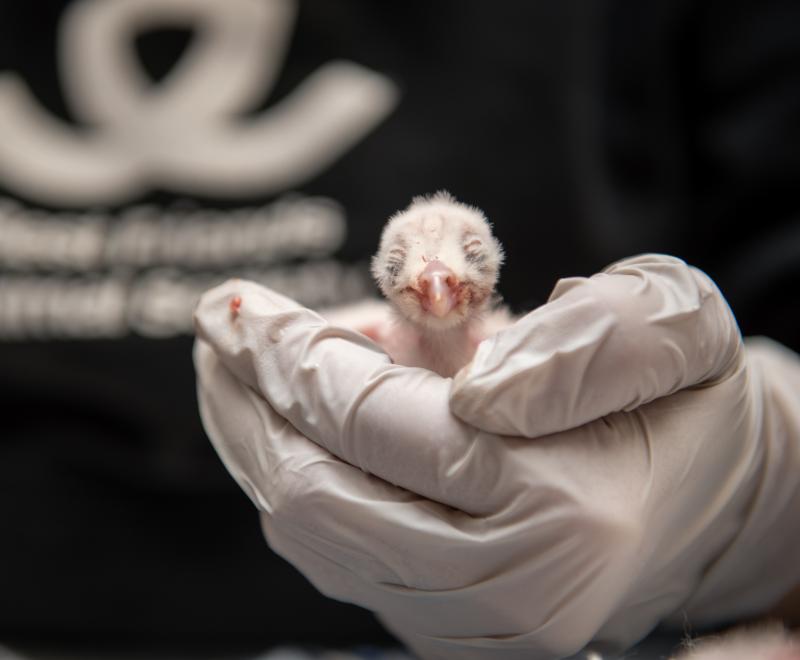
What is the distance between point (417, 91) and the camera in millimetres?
2303

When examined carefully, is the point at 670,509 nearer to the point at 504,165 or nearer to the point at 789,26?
the point at 504,165

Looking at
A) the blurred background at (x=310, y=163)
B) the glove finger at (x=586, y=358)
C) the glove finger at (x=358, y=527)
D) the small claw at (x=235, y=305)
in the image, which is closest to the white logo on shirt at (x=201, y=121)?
the blurred background at (x=310, y=163)

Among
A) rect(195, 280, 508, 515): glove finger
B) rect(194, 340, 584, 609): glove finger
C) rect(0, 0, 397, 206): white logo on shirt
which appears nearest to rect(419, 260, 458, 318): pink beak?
rect(195, 280, 508, 515): glove finger

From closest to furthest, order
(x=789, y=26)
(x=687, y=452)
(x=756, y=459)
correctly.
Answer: (x=687, y=452), (x=756, y=459), (x=789, y=26)

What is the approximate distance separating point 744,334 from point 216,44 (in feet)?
6.04

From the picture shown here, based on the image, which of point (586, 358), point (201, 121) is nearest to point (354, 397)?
point (586, 358)

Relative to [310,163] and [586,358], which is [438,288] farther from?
[310,163]

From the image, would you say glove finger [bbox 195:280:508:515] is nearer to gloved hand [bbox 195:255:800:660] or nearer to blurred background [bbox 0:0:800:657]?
gloved hand [bbox 195:255:800:660]

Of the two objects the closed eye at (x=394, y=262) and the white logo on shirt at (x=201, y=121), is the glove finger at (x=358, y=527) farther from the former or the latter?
the white logo on shirt at (x=201, y=121)

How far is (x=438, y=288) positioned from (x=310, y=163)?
1.45m

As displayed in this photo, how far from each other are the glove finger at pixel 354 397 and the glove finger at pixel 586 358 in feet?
0.15

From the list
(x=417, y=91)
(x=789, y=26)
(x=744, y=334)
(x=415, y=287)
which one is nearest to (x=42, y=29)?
(x=417, y=91)

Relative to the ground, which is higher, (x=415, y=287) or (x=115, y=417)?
(x=415, y=287)

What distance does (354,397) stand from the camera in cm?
97
